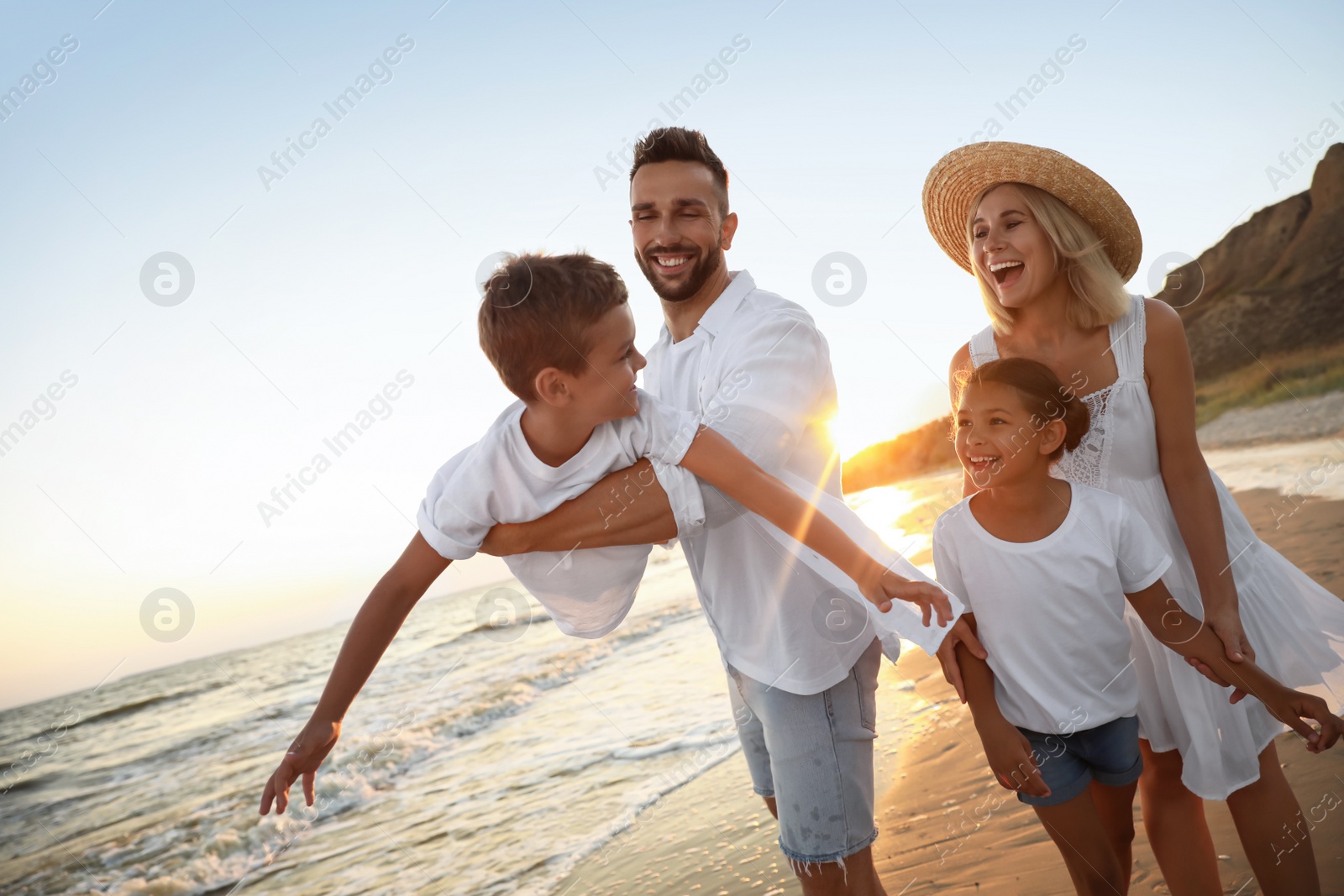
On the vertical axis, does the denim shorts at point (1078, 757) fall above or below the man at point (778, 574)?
below

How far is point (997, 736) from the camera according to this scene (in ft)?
7.00

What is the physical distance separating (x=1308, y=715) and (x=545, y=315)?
223cm

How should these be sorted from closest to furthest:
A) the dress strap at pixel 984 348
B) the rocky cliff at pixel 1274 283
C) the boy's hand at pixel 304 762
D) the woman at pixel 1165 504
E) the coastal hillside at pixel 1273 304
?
1. the boy's hand at pixel 304 762
2. the woman at pixel 1165 504
3. the dress strap at pixel 984 348
4. the coastal hillside at pixel 1273 304
5. the rocky cliff at pixel 1274 283

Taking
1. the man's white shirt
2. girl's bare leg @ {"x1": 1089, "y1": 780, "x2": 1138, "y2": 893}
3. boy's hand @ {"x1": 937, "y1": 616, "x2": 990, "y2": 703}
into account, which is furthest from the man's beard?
girl's bare leg @ {"x1": 1089, "y1": 780, "x2": 1138, "y2": 893}

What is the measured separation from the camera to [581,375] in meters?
2.01

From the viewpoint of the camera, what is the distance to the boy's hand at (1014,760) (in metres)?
2.10

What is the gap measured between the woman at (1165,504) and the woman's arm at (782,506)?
1.47 feet

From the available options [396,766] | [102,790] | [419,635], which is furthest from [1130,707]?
[419,635]

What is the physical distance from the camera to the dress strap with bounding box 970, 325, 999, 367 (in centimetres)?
262

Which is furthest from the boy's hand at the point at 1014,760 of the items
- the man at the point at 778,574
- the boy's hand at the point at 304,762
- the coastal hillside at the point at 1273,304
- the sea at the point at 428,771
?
the coastal hillside at the point at 1273,304

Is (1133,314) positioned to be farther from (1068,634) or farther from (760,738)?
(760,738)

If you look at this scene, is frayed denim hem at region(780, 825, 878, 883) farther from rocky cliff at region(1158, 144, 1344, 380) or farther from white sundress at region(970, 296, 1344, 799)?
rocky cliff at region(1158, 144, 1344, 380)

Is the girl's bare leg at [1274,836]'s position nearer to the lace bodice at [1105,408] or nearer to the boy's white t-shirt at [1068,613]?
the boy's white t-shirt at [1068,613]

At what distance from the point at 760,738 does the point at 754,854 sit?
1.72 metres
